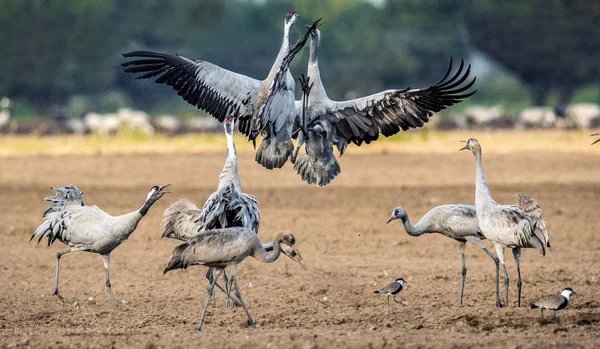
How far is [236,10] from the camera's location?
278 feet

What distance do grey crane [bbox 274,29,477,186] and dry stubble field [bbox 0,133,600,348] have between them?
117 centimetres

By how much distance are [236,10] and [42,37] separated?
Answer: 98.8 ft

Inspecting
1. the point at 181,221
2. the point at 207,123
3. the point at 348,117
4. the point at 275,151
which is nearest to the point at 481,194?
the point at 348,117

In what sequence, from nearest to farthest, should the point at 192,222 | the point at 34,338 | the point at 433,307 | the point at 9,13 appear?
the point at 34,338 → the point at 433,307 → the point at 192,222 → the point at 9,13

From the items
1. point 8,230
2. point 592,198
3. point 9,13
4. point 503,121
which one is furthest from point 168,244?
point 9,13

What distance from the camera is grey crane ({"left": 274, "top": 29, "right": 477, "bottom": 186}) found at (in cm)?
1044

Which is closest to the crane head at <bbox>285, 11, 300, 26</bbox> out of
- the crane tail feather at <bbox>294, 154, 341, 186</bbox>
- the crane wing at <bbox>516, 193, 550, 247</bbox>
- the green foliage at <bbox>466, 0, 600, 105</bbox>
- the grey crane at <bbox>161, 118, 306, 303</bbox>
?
the grey crane at <bbox>161, 118, 306, 303</bbox>

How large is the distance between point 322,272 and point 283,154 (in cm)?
167

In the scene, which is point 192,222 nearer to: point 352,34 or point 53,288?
point 53,288

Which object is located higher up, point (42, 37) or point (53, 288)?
point (42, 37)

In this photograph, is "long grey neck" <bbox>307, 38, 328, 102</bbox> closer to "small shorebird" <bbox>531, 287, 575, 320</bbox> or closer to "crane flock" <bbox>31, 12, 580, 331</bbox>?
"crane flock" <bbox>31, 12, 580, 331</bbox>

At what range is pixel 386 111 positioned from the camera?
10570 mm

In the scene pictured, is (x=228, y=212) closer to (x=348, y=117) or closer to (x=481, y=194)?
(x=348, y=117)

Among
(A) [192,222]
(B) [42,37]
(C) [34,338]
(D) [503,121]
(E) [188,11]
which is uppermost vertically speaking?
(E) [188,11]
